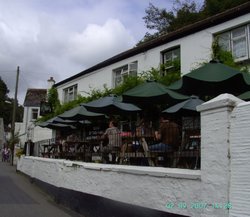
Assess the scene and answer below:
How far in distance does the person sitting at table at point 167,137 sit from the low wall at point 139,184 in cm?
92

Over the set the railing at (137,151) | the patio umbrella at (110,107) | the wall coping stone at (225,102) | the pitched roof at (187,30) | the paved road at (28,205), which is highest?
the pitched roof at (187,30)

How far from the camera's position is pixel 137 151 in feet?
28.1

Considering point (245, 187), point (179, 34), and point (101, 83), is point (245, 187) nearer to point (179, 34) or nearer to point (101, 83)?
point (179, 34)

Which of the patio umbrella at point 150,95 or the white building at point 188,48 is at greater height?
the white building at point 188,48

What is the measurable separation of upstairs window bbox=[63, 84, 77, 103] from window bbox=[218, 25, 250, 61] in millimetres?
13298

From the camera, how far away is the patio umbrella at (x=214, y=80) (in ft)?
27.6

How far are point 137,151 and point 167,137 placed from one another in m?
1.23

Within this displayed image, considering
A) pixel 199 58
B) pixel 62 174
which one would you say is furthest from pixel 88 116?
pixel 199 58

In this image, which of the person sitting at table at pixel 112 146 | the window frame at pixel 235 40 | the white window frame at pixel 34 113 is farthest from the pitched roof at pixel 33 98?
the person sitting at table at pixel 112 146

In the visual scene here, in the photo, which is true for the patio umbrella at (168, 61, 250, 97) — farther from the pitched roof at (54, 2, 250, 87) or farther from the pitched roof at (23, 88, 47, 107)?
the pitched roof at (23, 88, 47, 107)

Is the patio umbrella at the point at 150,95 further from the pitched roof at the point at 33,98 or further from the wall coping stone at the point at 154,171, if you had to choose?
the pitched roof at the point at 33,98

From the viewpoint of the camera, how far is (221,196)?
4496 millimetres

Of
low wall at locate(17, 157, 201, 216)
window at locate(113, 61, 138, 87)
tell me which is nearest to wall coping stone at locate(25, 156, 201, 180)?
low wall at locate(17, 157, 201, 216)

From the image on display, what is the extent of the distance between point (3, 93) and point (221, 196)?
2886 inches
